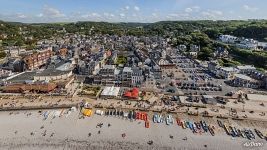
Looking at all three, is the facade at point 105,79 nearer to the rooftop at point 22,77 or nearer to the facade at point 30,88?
the facade at point 30,88

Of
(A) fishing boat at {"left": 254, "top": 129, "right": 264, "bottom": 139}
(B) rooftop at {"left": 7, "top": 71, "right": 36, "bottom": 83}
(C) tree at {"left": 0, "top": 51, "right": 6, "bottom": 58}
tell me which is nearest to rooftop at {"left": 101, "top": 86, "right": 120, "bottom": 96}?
(B) rooftop at {"left": 7, "top": 71, "right": 36, "bottom": 83}

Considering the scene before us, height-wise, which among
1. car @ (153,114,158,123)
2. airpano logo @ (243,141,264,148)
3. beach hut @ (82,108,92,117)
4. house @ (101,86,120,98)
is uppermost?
house @ (101,86,120,98)

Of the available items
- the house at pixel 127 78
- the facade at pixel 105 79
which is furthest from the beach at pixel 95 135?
the facade at pixel 105 79

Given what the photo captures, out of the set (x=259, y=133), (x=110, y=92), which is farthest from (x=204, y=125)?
(x=110, y=92)

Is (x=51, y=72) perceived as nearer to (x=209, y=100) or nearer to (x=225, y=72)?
(x=209, y=100)

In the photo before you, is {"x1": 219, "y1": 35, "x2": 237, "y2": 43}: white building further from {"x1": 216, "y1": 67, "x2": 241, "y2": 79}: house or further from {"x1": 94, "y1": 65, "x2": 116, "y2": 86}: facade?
{"x1": 94, "y1": 65, "x2": 116, "y2": 86}: facade

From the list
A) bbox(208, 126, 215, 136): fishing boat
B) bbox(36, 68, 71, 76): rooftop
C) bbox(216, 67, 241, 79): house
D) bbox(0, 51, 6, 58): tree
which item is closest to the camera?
bbox(208, 126, 215, 136): fishing boat

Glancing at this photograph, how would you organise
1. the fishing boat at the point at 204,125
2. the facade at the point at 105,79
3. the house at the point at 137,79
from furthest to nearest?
the facade at the point at 105,79, the house at the point at 137,79, the fishing boat at the point at 204,125

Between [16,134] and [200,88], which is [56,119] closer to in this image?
[16,134]
